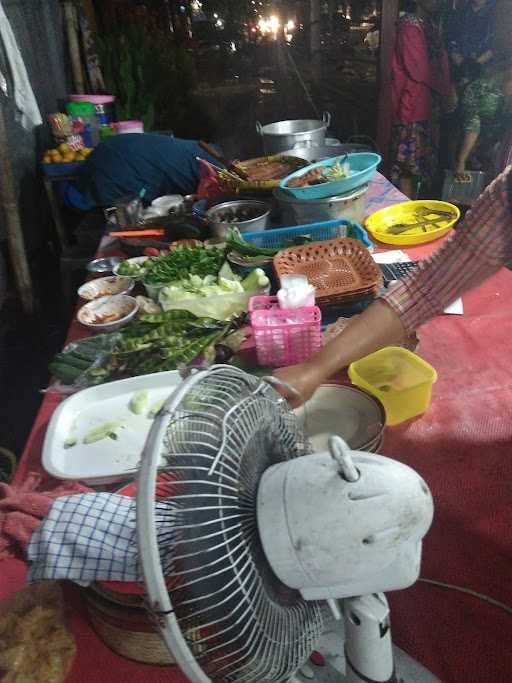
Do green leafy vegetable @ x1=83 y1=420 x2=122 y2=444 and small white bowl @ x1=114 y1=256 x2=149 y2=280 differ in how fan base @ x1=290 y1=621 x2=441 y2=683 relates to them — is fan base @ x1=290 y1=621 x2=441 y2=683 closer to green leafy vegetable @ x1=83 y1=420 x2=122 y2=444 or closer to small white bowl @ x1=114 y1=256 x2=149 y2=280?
green leafy vegetable @ x1=83 y1=420 x2=122 y2=444

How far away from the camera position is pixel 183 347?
1851mm

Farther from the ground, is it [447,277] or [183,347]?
[447,277]

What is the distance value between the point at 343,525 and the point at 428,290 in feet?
3.55

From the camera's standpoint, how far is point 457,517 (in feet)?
4.13

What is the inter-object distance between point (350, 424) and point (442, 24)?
17.4ft

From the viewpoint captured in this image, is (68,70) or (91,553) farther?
(68,70)

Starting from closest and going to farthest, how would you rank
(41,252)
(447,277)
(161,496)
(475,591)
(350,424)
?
1. (161,496)
2. (475,591)
3. (350,424)
4. (447,277)
5. (41,252)

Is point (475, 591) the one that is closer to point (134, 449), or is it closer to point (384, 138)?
point (134, 449)

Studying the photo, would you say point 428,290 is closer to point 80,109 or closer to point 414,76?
point 414,76

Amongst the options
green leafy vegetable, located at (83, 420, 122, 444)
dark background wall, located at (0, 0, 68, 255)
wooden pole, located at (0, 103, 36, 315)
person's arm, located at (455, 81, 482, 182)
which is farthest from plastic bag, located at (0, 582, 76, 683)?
person's arm, located at (455, 81, 482, 182)

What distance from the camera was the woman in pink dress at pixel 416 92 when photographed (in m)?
4.90

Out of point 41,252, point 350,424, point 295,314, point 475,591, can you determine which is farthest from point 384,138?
point 475,591

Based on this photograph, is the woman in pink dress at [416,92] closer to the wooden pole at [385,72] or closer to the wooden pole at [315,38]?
the wooden pole at [385,72]

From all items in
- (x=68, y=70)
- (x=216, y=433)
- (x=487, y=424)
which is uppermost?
(x=68, y=70)
